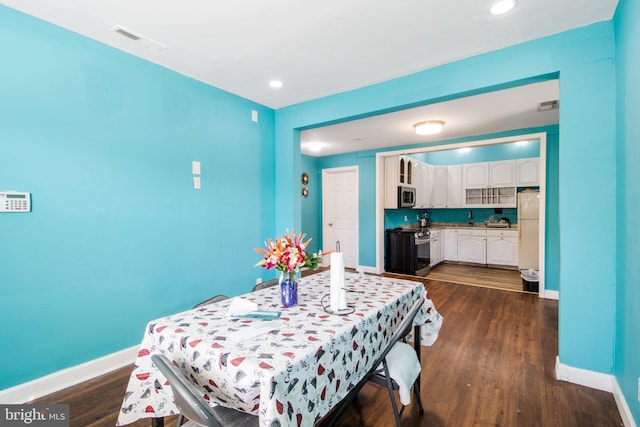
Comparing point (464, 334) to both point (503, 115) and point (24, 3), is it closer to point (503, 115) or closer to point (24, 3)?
point (503, 115)

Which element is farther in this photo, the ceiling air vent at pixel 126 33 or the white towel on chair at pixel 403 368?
the ceiling air vent at pixel 126 33

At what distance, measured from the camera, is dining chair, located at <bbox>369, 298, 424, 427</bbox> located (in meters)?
1.48

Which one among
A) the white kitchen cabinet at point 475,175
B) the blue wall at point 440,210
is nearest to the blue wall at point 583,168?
the blue wall at point 440,210

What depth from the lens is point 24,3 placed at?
1873mm

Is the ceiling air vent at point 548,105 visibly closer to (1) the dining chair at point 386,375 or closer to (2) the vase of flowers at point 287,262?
(1) the dining chair at point 386,375

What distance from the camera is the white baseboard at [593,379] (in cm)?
190

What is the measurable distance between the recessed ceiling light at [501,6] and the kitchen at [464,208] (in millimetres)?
3589

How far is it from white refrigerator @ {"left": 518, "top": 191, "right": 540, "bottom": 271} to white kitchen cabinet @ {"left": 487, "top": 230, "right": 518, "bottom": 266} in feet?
3.34

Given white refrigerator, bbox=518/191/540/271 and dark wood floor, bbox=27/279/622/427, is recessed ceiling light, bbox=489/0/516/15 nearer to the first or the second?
dark wood floor, bbox=27/279/622/427

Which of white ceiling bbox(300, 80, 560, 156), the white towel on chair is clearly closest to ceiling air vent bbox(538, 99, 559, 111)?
white ceiling bbox(300, 80, 560, 156)

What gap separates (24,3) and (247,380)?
8.59 feet

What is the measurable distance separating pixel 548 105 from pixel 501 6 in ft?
6.99

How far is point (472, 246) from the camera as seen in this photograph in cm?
643

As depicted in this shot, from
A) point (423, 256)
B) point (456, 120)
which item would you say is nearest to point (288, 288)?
point (456, 120)
